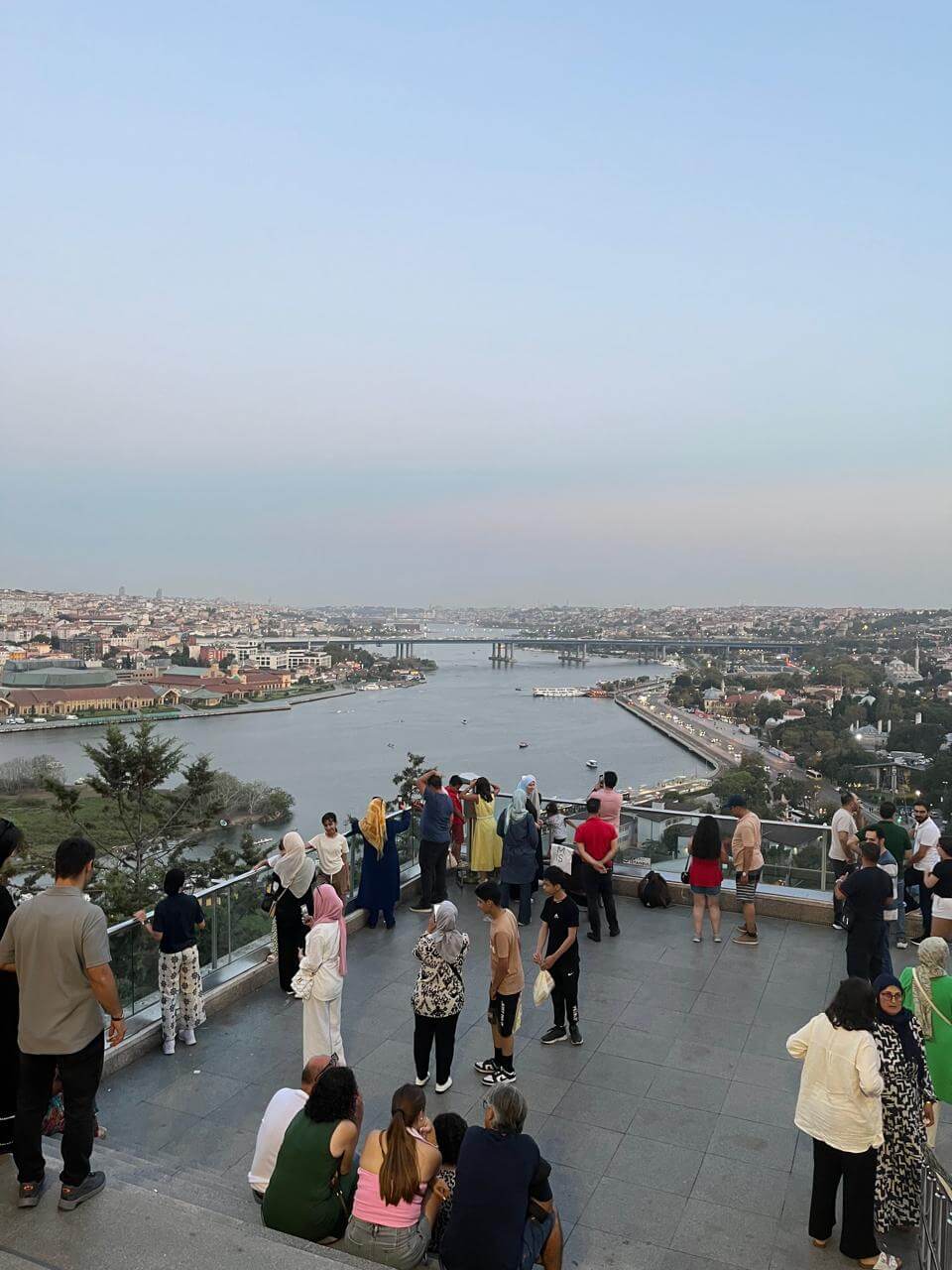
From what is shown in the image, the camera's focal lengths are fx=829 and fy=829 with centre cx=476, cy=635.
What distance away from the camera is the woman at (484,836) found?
7285 mm

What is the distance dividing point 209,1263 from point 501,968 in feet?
6.35

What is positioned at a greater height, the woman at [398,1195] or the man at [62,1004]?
the man at [62,1004]

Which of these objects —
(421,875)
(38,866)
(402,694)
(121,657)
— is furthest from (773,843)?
(121,657)

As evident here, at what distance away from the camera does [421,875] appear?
690cm

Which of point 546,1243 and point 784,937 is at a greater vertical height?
point 546,1243

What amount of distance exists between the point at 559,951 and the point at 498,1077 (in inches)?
27.3

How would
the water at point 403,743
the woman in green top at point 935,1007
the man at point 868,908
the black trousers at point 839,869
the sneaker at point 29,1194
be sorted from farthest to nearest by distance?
the water at point 403,743, the black trousers at point 839,869, the man at point 868,908, the woman in green top at point 935,1007, the sneaker at point 29,1194

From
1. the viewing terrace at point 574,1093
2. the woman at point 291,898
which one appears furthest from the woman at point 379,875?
the woman at point 291,898

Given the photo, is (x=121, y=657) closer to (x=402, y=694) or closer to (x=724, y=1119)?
(x=402, y=694)

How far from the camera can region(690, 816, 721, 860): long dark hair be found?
6.16 meters

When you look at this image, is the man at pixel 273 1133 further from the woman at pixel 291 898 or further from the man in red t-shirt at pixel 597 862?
the man in red t-shirt at pixel 597 862

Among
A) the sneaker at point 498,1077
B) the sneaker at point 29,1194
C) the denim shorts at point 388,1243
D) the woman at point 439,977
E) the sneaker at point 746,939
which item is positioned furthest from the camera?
the sneaker at point 746,939

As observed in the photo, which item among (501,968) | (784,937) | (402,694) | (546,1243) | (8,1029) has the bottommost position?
(402,694)

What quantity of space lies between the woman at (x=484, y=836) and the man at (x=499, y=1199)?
4625mm
